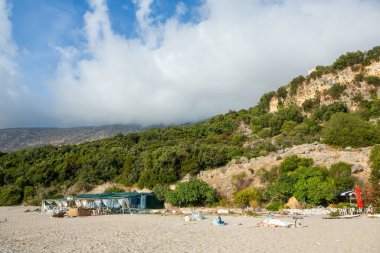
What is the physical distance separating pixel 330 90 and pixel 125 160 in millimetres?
40177

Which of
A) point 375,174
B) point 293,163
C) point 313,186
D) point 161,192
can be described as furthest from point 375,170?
point 161,192

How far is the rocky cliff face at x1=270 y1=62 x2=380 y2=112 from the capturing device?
62281mm

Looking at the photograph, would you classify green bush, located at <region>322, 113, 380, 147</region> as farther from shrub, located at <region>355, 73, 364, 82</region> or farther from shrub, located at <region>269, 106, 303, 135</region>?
shrub, located at <region>355, 73, 364, 82</region>

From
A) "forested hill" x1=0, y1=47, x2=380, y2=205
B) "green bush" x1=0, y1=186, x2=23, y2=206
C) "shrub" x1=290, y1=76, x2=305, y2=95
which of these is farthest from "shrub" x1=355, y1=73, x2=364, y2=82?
"green bush" x1=0, y1=186, x2=23, y2=206

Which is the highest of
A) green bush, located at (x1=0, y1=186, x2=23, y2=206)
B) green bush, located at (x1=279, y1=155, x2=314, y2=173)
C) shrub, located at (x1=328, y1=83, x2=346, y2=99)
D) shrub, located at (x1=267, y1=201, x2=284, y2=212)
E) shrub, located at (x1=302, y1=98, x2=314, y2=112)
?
shrub, located at (x1=328, y1=83, x2=346, y2=99)

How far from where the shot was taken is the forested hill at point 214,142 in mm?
49000

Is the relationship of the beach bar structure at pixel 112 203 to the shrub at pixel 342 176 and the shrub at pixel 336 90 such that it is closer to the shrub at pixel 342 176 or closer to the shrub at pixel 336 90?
the shrub at pixel 342 176

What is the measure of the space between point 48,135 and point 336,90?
126061 millimetres

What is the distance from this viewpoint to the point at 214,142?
6488cm

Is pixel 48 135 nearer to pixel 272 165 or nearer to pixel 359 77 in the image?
pixel 359 77

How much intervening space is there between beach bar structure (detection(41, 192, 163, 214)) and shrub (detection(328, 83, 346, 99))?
136ft

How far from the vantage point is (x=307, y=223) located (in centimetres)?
2236

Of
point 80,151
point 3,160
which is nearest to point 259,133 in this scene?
point 80,151

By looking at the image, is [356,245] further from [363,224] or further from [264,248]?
[363,224]
